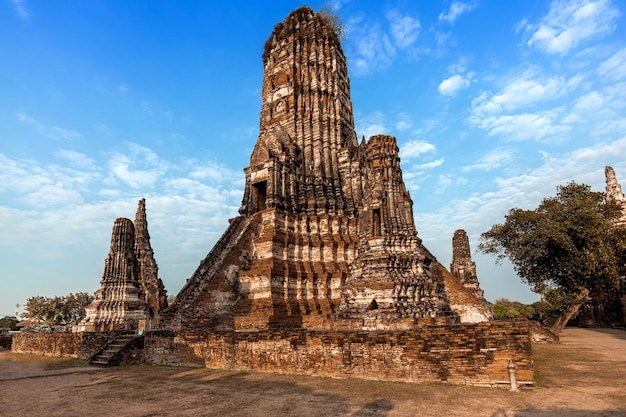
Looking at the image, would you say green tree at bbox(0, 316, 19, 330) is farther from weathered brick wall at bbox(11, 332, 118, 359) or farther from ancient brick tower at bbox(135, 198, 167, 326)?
weathered brick wall at bbox(11, 332, 118, 359)

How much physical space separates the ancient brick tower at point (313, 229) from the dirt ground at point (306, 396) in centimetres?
489

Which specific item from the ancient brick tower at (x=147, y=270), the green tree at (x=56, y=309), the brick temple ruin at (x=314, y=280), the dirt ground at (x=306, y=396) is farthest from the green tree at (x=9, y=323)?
the dirt ground at (x=306, y=396)

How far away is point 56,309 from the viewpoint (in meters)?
40.6

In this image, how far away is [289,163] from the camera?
66.7 feet

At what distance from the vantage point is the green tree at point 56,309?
40250 mm

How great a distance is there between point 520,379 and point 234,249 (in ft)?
41.8

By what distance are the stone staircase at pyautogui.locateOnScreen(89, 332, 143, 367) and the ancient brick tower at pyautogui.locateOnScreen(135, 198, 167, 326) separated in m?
9.37

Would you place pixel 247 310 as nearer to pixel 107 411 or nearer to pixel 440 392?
pixel 107 411

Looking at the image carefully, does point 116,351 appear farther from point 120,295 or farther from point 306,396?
point 306,396

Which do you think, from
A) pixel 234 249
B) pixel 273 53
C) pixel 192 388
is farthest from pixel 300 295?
pixel 273 53

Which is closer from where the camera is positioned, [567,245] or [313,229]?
[313,229]

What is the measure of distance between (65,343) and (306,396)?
15732mm

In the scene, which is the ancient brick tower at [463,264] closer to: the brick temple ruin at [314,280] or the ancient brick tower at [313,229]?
the brick temple ruin at [314,280]

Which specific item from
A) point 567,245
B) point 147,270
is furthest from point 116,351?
point 567,245
